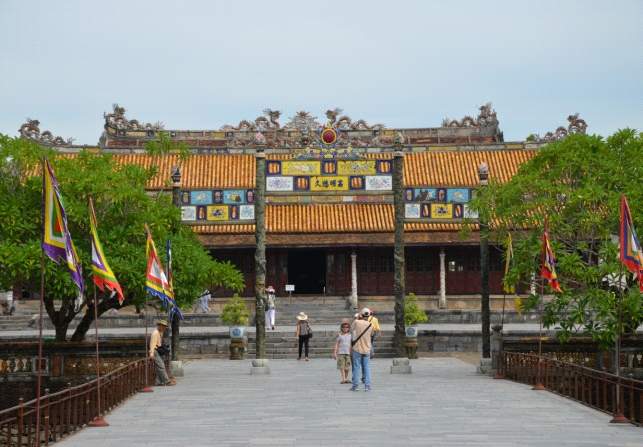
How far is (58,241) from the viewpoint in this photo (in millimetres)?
13859

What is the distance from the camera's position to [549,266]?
22.6 m

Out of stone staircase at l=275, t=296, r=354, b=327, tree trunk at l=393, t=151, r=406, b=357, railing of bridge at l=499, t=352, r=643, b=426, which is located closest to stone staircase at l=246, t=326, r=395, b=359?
tree trunk at l=393, t=151, r=406, b=357

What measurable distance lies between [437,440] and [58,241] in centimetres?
513

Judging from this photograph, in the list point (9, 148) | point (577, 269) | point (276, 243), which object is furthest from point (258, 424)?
point (276, 243)

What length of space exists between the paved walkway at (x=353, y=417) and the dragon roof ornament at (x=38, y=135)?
27.6 metres

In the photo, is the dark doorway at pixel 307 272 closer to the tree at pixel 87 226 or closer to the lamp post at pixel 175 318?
the tree at pixel 87 226

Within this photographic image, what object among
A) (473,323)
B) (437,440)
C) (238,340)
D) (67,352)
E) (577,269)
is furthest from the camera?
(473,323)

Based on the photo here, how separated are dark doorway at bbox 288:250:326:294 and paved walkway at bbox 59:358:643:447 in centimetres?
→ 2702

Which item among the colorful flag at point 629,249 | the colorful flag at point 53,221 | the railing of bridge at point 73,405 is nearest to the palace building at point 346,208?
the railing of bridge at point 73,405

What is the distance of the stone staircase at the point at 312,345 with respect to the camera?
3338cm

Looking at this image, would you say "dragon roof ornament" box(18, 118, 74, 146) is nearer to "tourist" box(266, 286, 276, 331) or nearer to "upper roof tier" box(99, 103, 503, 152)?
"upper roof tier" box(99, 103, 503, 152)

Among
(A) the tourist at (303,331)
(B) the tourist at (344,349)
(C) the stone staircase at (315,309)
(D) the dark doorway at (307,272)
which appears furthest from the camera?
(D) the dark doorway at (307,272)

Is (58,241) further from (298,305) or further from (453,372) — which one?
(298,305)

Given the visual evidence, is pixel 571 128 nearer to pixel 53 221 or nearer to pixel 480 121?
pixel 480 121
